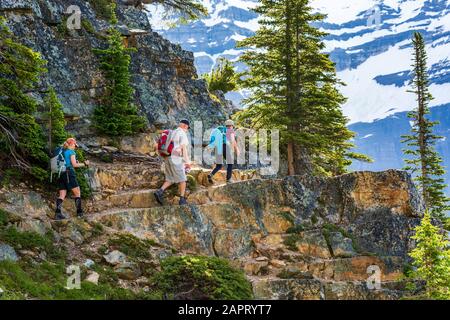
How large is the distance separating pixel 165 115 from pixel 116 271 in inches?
432

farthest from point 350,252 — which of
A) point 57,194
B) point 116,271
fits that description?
point 57,194

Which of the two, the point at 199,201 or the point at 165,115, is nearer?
the point at 199,201

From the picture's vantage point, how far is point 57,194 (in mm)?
14227

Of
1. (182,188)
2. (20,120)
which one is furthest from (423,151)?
(20,120)

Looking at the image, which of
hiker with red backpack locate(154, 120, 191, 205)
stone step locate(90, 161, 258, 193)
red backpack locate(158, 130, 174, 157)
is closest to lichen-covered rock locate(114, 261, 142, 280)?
→ hiker with red backpack locate(154, 120, 191, 205)

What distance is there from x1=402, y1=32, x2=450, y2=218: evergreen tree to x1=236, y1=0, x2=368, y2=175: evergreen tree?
9.22 meters

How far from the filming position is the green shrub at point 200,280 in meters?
11.5

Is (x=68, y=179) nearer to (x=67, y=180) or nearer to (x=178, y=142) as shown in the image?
(x=67, y=180)

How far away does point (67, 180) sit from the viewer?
13.3 meters

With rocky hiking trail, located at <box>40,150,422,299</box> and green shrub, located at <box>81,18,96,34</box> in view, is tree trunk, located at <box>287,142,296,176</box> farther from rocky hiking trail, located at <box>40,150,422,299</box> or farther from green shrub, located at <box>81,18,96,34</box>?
green shrub, located at <box>81,18,96,34</box>

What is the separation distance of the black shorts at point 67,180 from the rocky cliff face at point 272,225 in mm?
861

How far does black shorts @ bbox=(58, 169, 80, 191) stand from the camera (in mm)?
13289

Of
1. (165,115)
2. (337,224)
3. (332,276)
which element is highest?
(165,115)

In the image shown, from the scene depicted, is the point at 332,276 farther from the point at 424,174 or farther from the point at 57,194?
the point at 424,174
